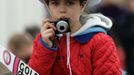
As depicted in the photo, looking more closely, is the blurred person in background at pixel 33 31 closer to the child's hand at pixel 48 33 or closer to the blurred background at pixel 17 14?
the blurred background at pixel 17 14

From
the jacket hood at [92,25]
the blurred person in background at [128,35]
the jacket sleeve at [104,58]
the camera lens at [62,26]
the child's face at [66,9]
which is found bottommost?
the blurred person in background at [128,35]

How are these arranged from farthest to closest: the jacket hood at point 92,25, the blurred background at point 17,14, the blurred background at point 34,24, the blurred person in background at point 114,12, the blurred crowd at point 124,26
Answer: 1. the blurred background at point 17,14
2. the blurred person in background at point 114,12
3. the blurred crowd at point 124,26
4. the blurred background at point 34,24
5. the jacket hood at point 92,25

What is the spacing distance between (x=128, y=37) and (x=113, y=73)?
5102 mm

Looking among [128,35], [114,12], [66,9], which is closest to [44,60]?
[66,9]

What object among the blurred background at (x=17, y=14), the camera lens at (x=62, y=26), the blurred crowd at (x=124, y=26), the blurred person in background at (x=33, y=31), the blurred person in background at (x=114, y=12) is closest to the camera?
the camera lens at (x=62, y=26)

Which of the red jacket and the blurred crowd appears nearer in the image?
the red jacket

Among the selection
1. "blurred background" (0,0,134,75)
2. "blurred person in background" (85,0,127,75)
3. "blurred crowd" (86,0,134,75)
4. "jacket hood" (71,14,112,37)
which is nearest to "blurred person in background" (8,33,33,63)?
"blurred background" (0,0,134,75)

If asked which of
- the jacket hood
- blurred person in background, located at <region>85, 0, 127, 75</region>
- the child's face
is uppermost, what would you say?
the child's face

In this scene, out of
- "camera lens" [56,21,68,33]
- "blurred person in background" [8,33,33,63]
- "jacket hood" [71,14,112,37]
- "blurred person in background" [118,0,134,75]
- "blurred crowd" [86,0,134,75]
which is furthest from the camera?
"blurred person in background" [118,0,134,75]

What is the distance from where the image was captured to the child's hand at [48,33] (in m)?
5.43

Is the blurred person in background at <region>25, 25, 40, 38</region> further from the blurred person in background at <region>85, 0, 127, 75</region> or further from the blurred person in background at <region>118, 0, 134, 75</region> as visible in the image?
the blurred person in background at <region>118, 0, 134, 75</region>

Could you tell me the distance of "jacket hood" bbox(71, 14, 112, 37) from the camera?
5535 millimetres

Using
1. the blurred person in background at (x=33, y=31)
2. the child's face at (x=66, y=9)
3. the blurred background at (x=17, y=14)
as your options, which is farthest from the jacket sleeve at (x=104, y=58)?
the blurred background at (x=17, y=14)

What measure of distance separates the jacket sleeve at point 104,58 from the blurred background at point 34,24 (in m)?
2.60
